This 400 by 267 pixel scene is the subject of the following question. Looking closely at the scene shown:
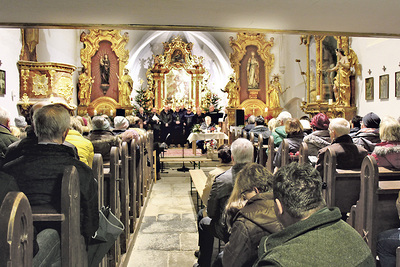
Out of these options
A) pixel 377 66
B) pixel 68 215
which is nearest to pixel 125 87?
pixel 377 66

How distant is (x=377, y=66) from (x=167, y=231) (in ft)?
26.0

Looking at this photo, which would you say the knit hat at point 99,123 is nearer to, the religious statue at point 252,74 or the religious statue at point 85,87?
the religious statue at point 85,87

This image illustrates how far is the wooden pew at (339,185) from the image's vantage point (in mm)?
3707

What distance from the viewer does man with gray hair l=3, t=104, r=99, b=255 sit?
6.88 ft

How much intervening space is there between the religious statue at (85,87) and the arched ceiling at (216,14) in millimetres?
11693

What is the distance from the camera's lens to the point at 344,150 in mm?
4000

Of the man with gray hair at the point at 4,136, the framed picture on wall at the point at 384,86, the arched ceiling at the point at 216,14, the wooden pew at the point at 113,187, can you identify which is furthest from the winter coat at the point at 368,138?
the framed picture on wall at the point at 384,86

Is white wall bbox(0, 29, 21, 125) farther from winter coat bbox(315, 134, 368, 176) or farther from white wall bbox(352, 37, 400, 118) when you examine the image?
white wall bbox(352, 37, 400, 118)

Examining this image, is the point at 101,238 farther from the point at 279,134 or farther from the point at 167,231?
the point at 279,134

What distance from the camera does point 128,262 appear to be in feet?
13.5

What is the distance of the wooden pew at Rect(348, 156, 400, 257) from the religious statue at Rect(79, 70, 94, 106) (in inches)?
566

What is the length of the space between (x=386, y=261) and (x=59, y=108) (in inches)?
93.6

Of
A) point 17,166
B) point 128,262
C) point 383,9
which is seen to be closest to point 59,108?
point 17,166

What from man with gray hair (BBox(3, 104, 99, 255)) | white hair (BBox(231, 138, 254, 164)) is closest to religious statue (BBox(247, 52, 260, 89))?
white hair (BBox(231, 138, 254, 164))
